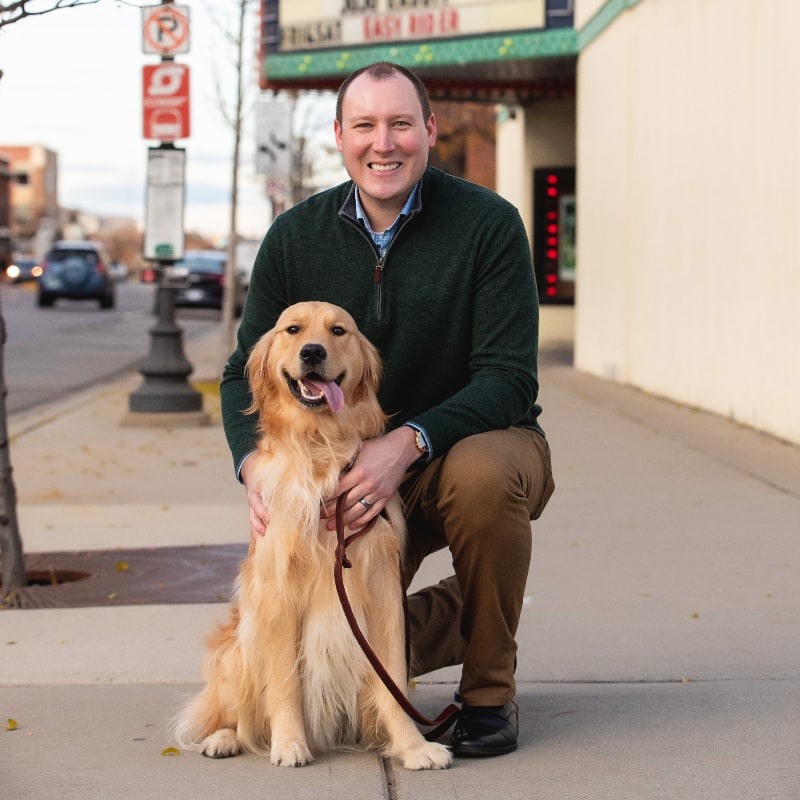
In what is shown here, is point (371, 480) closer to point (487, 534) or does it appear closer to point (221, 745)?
point (487, 534)

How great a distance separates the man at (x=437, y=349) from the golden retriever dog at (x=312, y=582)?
0.13 meters

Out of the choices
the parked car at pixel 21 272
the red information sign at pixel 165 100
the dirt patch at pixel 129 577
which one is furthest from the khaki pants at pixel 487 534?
the parked car at pixel 21 272

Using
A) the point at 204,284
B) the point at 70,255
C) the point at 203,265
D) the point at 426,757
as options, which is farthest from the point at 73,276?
the point at 426,757

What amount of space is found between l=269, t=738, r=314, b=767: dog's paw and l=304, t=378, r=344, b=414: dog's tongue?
3.10 ft

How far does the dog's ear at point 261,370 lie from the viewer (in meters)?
3.98

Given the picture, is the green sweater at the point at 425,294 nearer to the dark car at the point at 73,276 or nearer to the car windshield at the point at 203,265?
the car windshield at the point at 203,265

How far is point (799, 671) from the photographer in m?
4.80

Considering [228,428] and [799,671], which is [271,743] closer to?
[228,428]

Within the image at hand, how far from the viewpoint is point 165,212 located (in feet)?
42.2

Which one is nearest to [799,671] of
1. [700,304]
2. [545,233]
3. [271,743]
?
[271,743]

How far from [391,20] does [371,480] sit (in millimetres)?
15577

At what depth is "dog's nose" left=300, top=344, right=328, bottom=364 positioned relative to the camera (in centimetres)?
377

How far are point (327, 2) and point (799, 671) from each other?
15.7 metres

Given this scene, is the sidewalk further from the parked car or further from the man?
the parked car
